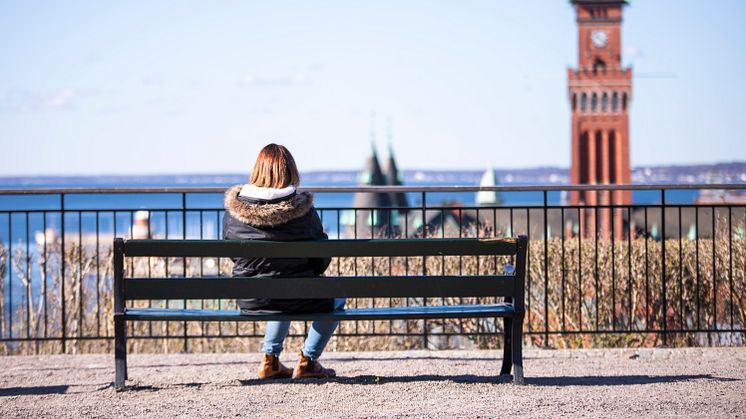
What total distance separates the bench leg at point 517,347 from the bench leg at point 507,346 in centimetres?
5

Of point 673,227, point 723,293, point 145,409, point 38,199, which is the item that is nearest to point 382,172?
point 673,227

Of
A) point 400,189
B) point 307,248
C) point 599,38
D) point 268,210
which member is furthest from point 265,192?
point 599,38

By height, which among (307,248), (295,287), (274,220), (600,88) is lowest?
(295,287)

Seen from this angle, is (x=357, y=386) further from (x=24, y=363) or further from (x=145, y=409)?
(x=24, y=363)

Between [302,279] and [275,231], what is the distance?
1.16ft

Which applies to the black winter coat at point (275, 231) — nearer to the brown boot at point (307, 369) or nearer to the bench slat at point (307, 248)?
the bench slat at point (307, 248)

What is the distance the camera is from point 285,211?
19.3 feet

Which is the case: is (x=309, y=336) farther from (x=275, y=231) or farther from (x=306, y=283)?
(x=275, y=231)

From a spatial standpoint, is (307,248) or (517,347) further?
(517,347)

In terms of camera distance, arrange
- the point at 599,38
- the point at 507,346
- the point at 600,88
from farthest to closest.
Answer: the point at 600,88
the point at 599,38
the point at 507,346

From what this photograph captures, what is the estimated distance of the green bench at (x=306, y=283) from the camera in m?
5.73

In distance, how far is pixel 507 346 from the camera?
21.0ft

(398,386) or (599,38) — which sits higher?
(599,38)

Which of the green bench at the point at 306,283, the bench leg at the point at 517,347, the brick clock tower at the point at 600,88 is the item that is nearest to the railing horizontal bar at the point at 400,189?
the bench leg at the point at 517,347
